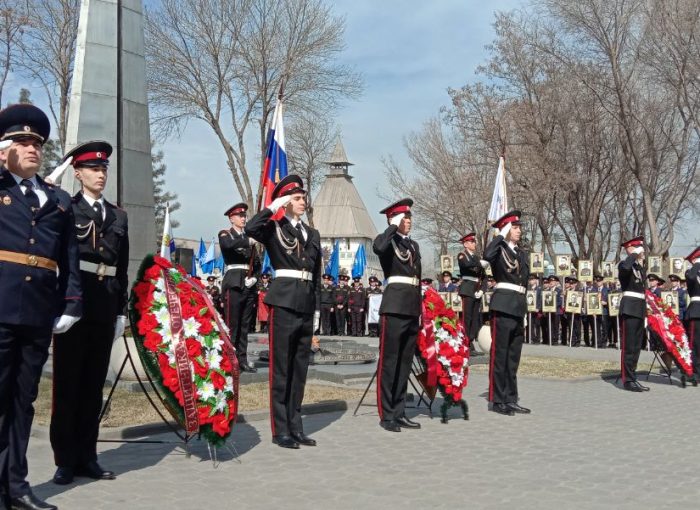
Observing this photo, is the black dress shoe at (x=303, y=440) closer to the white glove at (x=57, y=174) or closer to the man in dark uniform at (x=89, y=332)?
the man in dark uniform at (x=89, y=332)

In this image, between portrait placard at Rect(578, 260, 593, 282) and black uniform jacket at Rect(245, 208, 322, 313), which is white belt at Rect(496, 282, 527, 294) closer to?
black uniform jacket at Rect(245, 208, 322, 313)

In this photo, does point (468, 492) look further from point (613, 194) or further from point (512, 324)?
point (613, 194)

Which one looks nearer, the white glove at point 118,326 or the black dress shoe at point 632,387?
the white glove at point 118,326

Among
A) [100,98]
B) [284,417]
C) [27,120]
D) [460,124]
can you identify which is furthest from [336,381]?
[460,124]

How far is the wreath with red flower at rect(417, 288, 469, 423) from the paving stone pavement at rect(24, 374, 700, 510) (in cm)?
33

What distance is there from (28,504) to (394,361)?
4.04 metres

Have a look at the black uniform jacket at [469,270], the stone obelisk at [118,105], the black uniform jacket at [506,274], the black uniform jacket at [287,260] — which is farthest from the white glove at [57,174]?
the black uniform jacket at [469,270]

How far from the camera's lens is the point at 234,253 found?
10828 mm

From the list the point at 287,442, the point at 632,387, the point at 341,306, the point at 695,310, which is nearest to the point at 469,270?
the point at 695,310

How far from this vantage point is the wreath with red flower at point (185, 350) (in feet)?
20.0

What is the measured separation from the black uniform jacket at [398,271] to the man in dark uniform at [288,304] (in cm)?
92

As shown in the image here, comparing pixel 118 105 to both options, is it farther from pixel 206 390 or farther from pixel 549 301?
pixel 549 301

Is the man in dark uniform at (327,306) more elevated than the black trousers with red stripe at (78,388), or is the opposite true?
the man in dark uniform at (327,306)

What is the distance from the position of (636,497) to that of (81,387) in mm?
3969
